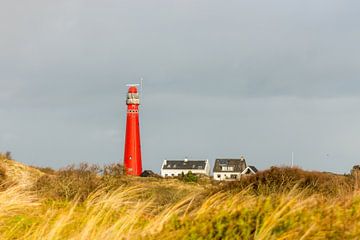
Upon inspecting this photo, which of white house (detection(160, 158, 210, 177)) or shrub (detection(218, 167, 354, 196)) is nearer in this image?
shrub (detection(218, 167, 354, 196))

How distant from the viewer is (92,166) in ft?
112

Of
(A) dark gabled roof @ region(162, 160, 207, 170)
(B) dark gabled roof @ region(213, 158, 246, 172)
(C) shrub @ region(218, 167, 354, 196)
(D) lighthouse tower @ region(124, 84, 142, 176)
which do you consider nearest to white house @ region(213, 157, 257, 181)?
(B) dark gabled roof @ region(213, 158, 246, 172)

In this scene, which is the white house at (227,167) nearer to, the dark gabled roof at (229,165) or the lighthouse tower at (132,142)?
the dark gabled roof at (229,165)

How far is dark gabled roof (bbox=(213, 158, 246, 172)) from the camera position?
290 feet

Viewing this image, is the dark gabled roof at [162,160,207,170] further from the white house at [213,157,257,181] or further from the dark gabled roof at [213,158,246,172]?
the white house at [213,157,257,181]

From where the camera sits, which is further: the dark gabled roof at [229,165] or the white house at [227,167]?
the dark gabled roof at [229,165]

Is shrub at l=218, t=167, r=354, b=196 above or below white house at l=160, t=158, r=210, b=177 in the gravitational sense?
below

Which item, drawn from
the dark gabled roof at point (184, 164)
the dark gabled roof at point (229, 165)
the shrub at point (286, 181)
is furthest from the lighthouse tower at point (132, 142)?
the shrub at point (286, 181)

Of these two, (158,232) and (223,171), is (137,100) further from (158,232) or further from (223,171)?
(158,232)

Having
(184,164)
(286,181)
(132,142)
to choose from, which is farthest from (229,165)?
(286,181)

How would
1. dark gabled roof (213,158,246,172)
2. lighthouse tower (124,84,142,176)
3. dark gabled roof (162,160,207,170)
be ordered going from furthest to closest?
1. dark gabled roof (162,160,207,170)
2. dark gabled roof (213,158,246,172)
3. lighthouse tower (124,84,142,176)

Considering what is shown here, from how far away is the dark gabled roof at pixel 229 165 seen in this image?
3477 inches

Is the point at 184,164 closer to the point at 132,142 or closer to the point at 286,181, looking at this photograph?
the point at 132,142

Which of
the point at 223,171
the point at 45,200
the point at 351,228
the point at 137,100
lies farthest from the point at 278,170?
the point at 223,171
